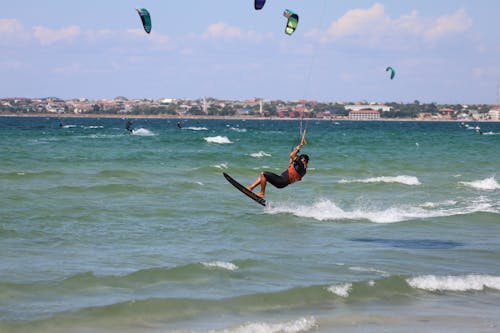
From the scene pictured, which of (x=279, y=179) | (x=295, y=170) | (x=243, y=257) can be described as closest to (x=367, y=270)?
(x=243, y=257)

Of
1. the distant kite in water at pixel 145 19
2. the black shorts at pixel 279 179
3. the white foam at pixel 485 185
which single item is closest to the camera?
the black shorts at pixel 279 179

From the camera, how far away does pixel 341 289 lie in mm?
10688

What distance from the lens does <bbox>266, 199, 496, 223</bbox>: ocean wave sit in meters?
17.9

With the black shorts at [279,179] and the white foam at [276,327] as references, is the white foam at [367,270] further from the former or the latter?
the white foam at [276,327]

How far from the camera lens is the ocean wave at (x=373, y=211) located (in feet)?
58.6

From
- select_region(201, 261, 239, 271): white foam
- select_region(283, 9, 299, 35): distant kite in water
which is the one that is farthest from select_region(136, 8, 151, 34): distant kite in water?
select_region(201, 261, 239, 271): white foam

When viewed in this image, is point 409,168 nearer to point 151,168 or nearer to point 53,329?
point 151,168

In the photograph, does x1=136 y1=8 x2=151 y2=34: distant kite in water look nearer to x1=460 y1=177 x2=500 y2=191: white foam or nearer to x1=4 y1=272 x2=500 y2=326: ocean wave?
x1=4 y1=272 x2=500 y2=326: ocean wave

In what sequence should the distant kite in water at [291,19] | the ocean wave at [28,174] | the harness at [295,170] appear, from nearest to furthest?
the harness at [295,170], the distant kite in water at [291,19], the ocean wave at [28,174]

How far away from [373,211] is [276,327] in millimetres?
10593

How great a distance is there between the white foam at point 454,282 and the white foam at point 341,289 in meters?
1.01

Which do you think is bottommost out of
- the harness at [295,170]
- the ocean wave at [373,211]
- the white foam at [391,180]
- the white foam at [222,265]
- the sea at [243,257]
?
the white foam at [391,180]

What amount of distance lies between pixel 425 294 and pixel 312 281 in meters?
1.64

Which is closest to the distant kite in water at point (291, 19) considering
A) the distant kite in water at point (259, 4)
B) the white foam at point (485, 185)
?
the distant kite in water at point (259, 4)
